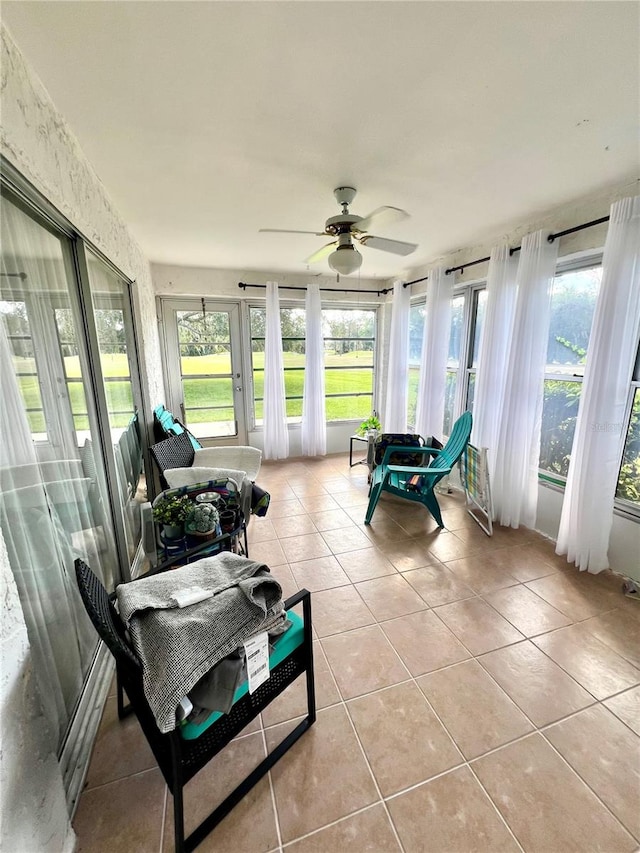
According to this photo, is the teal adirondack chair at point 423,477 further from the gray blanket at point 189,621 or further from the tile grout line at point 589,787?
the gray blanket at point 189,621

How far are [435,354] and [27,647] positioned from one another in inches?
145

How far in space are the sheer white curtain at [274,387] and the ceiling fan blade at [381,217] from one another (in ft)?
7.63

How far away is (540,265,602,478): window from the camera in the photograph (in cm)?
248

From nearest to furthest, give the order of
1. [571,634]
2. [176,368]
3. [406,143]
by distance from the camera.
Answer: [406,143] < [571,634] < [176,368]

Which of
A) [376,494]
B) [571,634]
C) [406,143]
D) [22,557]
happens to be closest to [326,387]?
[376,494]

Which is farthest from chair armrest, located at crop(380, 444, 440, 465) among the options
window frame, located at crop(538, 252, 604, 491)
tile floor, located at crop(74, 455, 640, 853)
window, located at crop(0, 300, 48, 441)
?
window, located at crop(0, 300, 48, 441)

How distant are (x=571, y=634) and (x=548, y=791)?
852 millimetres

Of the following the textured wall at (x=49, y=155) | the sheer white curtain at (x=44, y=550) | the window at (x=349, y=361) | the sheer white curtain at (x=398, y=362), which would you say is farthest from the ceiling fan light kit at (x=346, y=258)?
the window at (x=349, y=361)

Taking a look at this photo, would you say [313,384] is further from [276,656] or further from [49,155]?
[276,656]

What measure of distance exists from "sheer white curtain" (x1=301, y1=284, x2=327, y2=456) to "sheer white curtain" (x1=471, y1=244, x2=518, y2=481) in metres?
2.07

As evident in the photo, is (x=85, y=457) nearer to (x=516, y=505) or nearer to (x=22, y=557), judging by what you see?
(x=22, y=557)

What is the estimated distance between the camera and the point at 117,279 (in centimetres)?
245

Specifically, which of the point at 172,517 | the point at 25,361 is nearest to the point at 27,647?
the point at 25,361

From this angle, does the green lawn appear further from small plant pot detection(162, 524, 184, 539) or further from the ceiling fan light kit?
the ceiling fan light kit
